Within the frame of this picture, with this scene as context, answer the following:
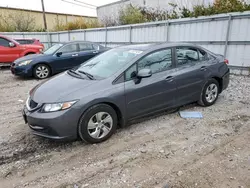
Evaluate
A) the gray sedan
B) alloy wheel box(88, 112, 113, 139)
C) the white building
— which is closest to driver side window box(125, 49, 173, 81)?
the gray sedan

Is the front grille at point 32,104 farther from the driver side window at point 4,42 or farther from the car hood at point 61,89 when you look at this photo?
the driver side window at point 4,42

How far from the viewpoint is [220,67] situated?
16.1 feet

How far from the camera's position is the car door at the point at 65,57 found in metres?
8.78

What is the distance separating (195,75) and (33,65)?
6.44 meters

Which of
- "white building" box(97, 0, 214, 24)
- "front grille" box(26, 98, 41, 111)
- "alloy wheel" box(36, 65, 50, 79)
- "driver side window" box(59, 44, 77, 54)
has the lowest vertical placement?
"alloy wheel" box(36, 65, 50, 79)

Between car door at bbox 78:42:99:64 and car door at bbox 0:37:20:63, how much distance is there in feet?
12.4

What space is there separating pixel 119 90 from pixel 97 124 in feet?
2.12

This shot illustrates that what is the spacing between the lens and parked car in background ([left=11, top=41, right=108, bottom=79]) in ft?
27.4

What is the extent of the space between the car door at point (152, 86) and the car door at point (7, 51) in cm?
915

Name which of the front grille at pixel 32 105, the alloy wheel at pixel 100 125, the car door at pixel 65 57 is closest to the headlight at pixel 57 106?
the front grille at pixel 32 105

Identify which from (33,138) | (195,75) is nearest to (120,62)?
(195,75)

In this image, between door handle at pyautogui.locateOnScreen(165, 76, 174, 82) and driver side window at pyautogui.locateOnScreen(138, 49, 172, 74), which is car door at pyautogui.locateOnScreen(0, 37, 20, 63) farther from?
door handle at pyautogui.locateOnScreen(165, 76, 174, 82)

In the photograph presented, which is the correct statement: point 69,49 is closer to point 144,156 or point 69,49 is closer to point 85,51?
point 85,51

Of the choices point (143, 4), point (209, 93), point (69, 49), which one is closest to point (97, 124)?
point (209, 93)
